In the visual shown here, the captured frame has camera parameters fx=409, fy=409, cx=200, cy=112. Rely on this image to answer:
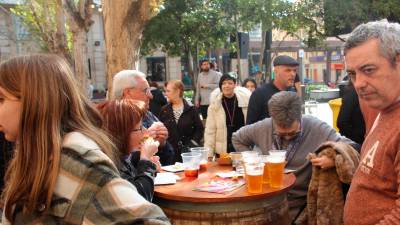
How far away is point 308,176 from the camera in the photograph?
2977mm

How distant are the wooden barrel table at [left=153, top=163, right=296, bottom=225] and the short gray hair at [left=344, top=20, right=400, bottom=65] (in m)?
1.16

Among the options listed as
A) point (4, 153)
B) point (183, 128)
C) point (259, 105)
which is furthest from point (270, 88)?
point (4, 153)

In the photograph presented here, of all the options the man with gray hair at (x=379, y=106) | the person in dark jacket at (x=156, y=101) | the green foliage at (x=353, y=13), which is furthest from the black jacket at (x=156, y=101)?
the green foliage at (x=353, y=13)

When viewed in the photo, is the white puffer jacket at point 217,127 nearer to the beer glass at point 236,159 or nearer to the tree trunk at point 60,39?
the beer glass at point 236,159

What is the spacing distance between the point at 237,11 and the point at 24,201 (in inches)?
549

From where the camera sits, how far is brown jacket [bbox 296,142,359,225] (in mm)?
2357

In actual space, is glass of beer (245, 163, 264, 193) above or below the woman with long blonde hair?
below

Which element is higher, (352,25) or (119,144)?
(352,25)

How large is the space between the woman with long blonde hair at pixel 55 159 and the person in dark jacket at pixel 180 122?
13.0ft

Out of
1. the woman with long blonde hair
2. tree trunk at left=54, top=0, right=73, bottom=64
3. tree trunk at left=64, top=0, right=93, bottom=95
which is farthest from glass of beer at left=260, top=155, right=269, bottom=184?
tree trunk at left=54, top=0, right=73, bottom=64

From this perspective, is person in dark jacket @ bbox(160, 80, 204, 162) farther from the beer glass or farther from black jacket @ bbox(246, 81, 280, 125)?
the beer glass

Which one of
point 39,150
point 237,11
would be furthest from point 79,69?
point 39,150

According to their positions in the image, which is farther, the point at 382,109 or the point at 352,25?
the point at 352,25

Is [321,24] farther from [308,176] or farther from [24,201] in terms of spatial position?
[24,201]
